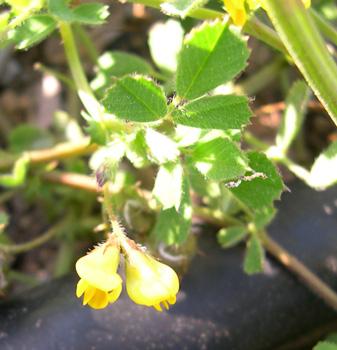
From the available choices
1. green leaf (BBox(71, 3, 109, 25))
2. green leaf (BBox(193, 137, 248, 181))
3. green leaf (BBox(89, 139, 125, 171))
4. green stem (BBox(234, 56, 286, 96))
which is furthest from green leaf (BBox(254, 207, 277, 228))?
green stem (BBox(234, 56, 286, 96))

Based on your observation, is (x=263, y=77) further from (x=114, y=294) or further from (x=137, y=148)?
(x=114, y=294)

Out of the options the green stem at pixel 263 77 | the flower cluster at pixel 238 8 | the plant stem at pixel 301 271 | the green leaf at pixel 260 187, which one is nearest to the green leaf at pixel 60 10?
the flower cluster at pixel 238 8

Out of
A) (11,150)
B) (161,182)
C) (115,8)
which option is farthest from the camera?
(115,8)

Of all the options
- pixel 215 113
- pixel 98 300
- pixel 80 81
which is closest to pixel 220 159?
pixel 215 113

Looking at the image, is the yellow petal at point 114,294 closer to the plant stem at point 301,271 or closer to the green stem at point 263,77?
the plant stem at point 301,271

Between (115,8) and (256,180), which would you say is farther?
(115,8)

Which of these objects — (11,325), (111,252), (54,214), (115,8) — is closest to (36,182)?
(54,214)

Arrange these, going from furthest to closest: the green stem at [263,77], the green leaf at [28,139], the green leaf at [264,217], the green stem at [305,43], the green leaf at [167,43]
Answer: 1. the green stem at [263,77]
2. the green leaf at [28,139]
3. the green leaf at [167,43]
4. the green leaf at [264,217]
5. the green stem at [305,43]

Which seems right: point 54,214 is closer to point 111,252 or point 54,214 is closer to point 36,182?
point 36,182
